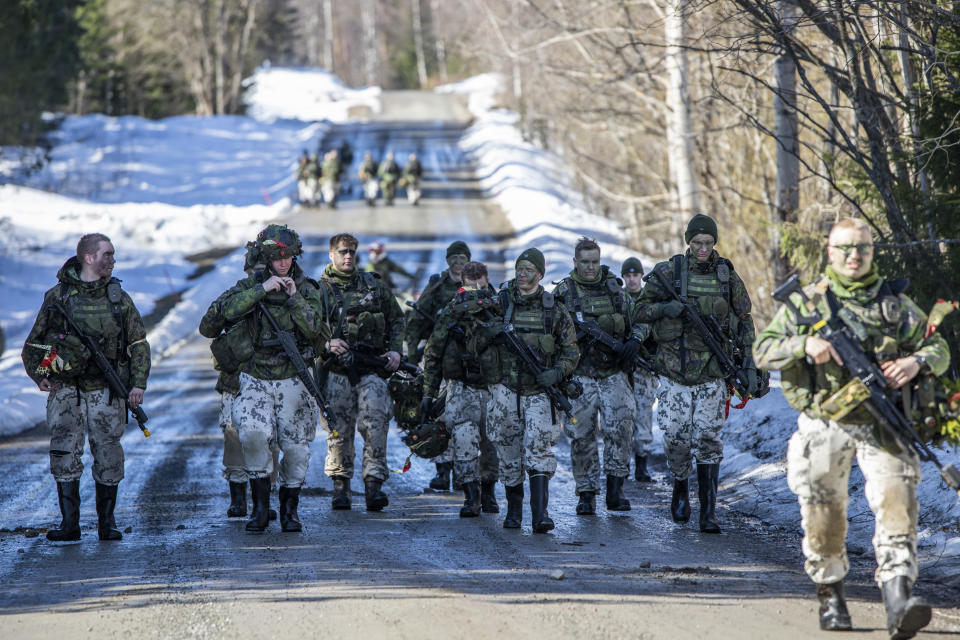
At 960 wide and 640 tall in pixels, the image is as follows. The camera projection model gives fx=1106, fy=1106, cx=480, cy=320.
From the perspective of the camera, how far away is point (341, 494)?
9.18 m

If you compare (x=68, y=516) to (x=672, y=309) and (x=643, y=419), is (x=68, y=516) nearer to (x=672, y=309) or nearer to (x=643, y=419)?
(x=672, y=309)

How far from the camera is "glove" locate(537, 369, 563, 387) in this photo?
809 centimetres

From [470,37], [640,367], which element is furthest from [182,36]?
[640,367]

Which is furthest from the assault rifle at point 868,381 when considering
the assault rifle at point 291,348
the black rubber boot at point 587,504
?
the assault rifle at point 291,348

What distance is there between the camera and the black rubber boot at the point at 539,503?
316 inches

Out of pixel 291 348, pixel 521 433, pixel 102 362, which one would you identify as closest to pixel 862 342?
pixel 521 433

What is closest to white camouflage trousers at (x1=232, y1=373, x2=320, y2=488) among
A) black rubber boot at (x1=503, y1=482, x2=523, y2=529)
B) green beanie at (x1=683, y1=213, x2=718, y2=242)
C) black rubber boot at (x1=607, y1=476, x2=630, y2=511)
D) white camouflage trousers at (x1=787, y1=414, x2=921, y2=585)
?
black rubber boot at (x1=503, y1=482, x2=523, y2=529)

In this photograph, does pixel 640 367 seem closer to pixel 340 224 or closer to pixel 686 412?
pixel 686 412

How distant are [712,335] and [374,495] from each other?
3010 mm

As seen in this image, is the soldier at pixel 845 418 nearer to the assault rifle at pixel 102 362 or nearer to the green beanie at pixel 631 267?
the assault rifle at pixel 102 362

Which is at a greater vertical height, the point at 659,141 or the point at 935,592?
the point at 659,141

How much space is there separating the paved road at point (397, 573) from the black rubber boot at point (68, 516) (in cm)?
16

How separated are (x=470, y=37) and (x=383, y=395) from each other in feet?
52.8

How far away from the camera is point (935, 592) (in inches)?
246
